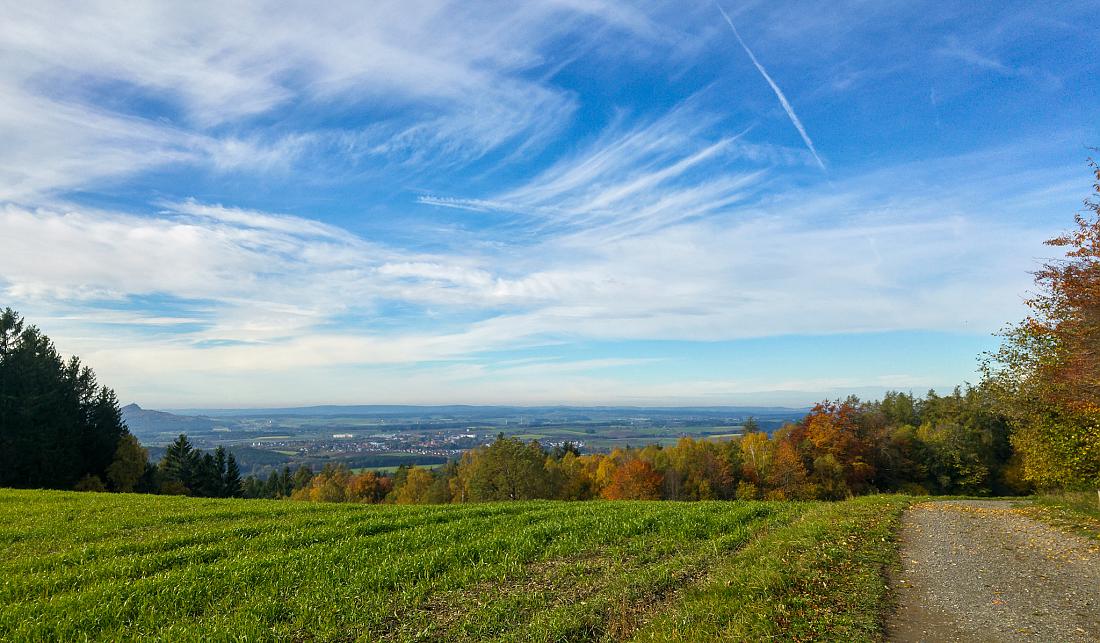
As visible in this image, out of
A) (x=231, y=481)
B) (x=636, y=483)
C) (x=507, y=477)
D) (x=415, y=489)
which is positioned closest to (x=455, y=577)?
(x=507, y=477)

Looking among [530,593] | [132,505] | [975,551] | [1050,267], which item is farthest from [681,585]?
[132,505]

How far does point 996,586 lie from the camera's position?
9.50 meters

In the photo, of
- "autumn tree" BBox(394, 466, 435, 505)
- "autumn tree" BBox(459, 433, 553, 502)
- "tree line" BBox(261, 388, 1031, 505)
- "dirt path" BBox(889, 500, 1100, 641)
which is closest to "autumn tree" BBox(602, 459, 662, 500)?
"tree line" BBox(261, 388, 1031, 505)

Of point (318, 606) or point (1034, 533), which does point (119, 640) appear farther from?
point (1034, 533)


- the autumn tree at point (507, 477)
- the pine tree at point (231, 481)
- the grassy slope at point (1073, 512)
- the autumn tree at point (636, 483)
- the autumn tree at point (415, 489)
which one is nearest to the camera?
the grassy slope at point (1073, 512)

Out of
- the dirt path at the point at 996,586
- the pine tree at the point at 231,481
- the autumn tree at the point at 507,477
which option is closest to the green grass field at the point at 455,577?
the dirt path at the point at 996,586

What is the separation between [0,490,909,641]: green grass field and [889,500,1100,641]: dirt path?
603 mm

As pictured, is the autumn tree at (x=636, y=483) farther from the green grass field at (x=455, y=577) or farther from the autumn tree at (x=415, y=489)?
the green grass field at (x=455, y=577)

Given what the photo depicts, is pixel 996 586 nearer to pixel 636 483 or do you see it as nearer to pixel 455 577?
pixel 455 577

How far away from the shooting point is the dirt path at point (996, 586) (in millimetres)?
7520

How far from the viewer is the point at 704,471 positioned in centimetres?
7056

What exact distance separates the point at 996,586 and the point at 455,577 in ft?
33.7

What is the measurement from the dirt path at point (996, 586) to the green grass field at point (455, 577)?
0.60 m

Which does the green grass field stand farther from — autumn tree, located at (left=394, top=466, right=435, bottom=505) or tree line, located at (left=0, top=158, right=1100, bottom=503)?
autumn tree, located at (left=394, top=466, right=435, bottom=505)
